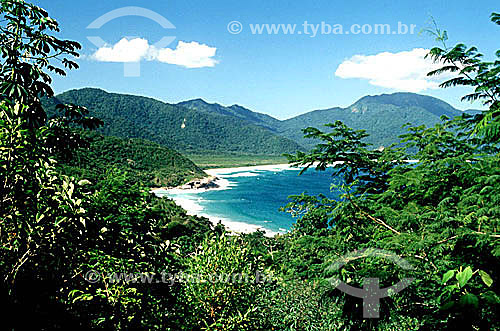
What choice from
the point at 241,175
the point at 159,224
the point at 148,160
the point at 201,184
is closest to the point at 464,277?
the point at 159,224

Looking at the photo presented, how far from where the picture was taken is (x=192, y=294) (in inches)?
215

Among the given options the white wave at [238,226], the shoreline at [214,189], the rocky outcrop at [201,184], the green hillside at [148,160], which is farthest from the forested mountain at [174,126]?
the white wave at [238,226]

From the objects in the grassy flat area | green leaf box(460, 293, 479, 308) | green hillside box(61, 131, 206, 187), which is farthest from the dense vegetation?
the grassy flat area

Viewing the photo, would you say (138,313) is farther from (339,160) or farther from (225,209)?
(225,209)

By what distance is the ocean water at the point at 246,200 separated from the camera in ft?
176

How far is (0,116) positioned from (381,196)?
3.95m

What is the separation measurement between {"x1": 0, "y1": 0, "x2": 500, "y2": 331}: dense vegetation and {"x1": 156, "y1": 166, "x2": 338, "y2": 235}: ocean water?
33784 mm

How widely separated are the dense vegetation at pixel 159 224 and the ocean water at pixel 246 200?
1330 inches

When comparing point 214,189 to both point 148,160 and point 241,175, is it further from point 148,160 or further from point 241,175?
point 241,175

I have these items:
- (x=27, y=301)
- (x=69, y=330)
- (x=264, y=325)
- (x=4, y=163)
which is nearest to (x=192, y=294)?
(x=264, y=325)

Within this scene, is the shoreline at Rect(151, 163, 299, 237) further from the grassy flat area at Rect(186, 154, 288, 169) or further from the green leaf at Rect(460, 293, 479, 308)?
the green leaf at Rect(460, 293, 479, 308)

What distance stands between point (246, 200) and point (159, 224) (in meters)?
67.3

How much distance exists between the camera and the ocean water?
53.8m
